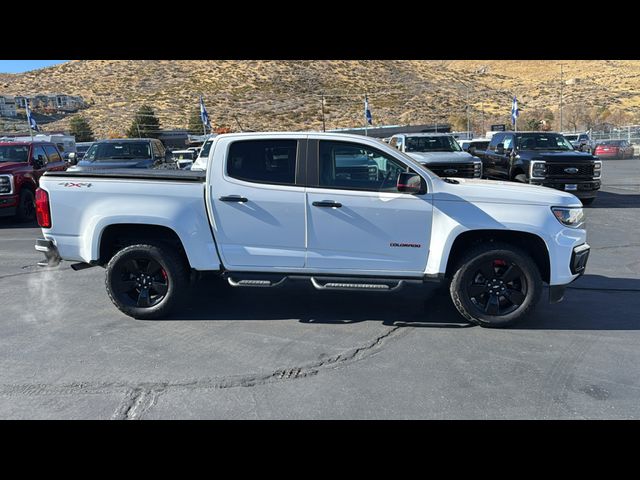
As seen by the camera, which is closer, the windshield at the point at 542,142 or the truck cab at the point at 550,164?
the truck cab at the point at 550,164

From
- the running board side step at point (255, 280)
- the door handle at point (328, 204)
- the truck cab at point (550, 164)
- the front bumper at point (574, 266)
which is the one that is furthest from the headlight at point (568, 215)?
the truck cab at point (550, 164)

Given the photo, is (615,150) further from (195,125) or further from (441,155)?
(195,125)

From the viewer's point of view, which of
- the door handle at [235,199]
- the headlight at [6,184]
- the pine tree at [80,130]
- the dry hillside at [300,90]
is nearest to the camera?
the door handle at [235,199]

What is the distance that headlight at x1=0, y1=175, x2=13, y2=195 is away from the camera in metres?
11.4

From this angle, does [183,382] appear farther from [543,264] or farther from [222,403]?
[543,264]

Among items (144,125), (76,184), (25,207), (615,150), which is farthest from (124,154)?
(615,150)

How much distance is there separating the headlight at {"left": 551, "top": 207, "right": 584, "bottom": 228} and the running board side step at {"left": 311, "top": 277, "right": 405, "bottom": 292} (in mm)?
1617

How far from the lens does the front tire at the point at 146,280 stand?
5434mm

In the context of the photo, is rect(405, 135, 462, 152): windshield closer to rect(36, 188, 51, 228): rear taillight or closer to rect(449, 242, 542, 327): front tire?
rect(449, 242, 542, 327): front tire

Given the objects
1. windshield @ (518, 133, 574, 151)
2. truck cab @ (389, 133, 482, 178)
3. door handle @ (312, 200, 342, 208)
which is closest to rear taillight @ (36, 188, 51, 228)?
door handle @ (312, 200, 342, 208)

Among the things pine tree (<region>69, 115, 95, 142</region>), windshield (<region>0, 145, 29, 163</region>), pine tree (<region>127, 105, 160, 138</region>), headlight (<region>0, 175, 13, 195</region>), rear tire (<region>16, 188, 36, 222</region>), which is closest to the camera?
headlight (<region>0, 175, 13, 195</region>)

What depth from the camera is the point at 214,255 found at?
17.6 feet

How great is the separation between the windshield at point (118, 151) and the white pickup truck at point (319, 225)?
8278mm

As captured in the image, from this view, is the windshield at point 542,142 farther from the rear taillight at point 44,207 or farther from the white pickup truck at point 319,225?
the rear taillight at point 44,207
